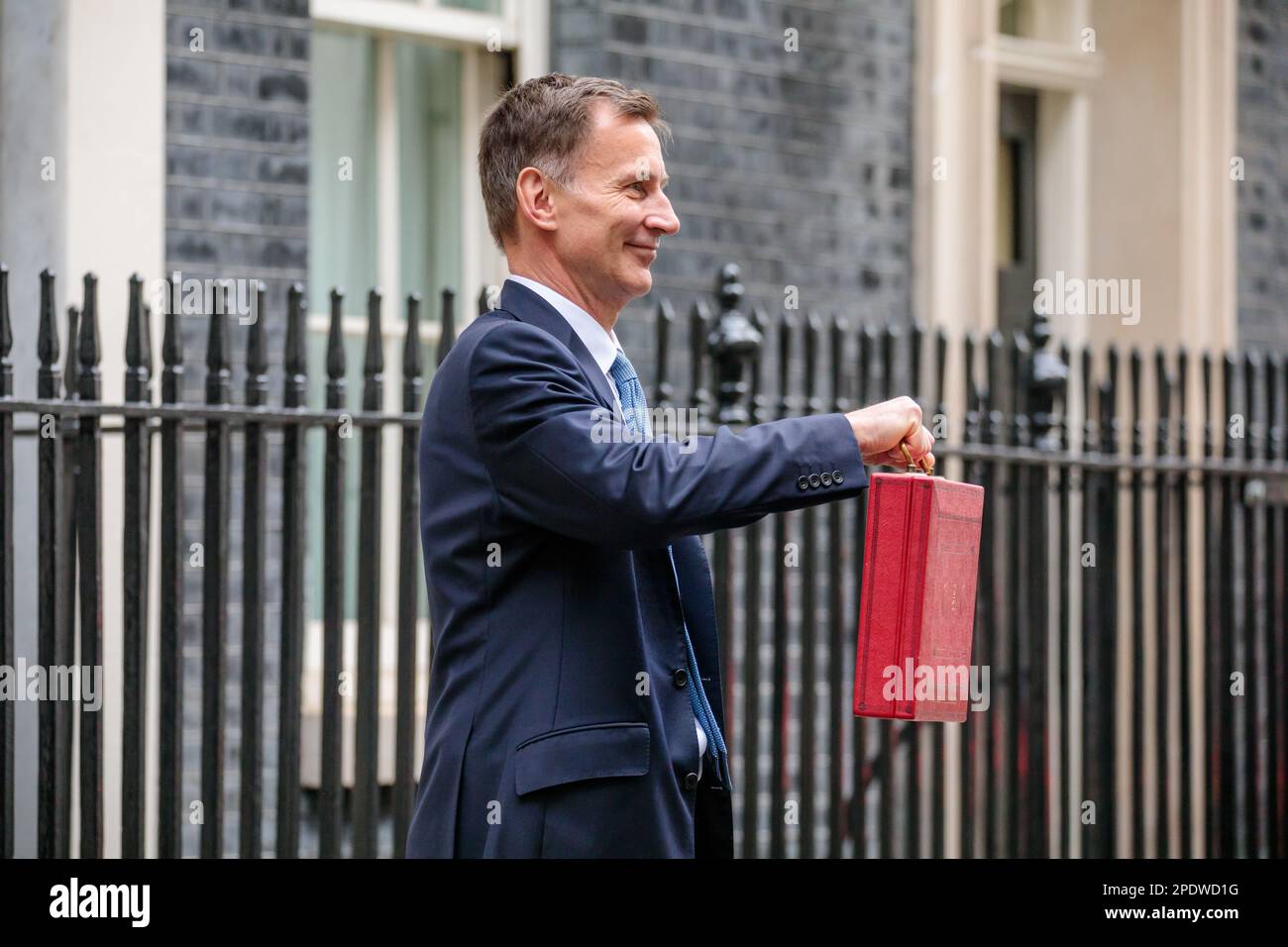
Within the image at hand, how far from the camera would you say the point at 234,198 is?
631 centimetres

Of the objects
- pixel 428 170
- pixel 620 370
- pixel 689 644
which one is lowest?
pixel 689 644

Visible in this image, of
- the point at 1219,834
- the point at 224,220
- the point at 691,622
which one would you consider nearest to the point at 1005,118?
the point at 1219,834

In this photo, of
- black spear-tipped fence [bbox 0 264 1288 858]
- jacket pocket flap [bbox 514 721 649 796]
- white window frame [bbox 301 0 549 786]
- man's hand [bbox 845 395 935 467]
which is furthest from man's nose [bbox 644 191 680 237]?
white window frame [bbox 301 0 549 786]

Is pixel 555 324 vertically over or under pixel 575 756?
over

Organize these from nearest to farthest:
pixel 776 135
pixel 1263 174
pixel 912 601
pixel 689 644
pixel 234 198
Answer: pixel 912 601, pixel 689 644, pixel 234 198, pixel 776 135, pixel 1263 174

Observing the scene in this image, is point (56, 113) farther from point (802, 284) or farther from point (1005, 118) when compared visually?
point (1005, 118)

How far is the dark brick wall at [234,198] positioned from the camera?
6.16 m

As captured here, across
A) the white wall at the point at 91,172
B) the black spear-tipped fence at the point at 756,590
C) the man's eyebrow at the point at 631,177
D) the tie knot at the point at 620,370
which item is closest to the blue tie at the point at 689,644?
the tie knot at the point at 620,370

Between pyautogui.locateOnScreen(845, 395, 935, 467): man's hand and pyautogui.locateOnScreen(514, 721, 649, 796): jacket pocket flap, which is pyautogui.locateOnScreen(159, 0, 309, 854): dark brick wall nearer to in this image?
pyautogui.locateOnScreen(514, 721, 649, 796): jacket pocket flap

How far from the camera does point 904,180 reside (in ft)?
27.2

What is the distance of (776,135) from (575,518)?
531 centimetres

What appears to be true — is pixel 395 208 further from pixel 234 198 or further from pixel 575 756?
pixel 575 756

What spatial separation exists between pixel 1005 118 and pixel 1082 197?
1.88ft

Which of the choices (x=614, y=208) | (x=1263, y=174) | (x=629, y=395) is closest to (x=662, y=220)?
(x=614, y=208)
